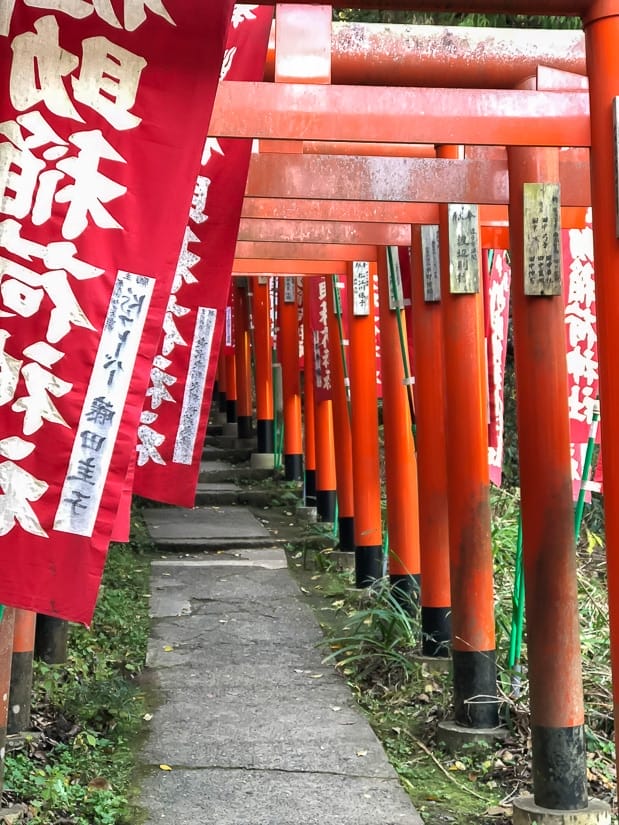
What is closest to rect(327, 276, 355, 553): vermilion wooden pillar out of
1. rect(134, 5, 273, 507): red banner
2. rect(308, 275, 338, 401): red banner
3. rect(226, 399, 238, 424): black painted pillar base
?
rect(308, 275, 338, 401): red banner

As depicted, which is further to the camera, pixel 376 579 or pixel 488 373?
pixel 376 579

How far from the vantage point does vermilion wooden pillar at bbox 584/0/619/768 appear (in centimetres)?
343

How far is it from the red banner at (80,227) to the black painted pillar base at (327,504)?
35.7 feet

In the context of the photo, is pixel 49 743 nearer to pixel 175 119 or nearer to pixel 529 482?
pixel 529 482

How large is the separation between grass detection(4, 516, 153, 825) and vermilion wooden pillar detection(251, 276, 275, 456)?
8.56 metres

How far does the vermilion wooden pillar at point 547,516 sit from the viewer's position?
5.25 metres

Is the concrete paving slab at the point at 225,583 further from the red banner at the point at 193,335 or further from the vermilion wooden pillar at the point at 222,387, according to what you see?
the vermilion wooden pillar at the point at 222,387

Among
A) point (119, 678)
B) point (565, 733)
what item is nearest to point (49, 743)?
point (119, 678)

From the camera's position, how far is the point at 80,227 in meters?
3.38

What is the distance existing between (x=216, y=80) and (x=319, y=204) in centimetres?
306

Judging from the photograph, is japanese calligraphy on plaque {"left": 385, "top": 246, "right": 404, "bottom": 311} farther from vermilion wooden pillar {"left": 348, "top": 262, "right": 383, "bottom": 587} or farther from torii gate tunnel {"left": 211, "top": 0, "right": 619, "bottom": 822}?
vermilion wooden pillar {"left": 348, "top": 262, "right": 383, "bottom": 587}

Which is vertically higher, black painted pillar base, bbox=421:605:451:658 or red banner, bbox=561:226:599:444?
red banner, bbox=561:226:599:444

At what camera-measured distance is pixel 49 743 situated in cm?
623

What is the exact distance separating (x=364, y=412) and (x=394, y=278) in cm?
195
